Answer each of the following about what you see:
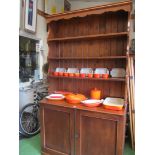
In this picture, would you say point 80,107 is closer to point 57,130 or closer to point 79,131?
point 79,131

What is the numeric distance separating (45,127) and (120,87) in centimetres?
126

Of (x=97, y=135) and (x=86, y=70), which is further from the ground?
(x=86, y=70)

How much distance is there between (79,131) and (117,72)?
3.25 feet

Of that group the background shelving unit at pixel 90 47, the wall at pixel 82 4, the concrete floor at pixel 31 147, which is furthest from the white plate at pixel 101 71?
the wall at pixel 82 4

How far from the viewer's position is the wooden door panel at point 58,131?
213cm

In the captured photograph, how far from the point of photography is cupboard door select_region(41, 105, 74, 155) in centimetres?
212

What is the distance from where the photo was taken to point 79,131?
81.0 inches

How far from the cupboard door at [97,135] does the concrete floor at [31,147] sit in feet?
2.36

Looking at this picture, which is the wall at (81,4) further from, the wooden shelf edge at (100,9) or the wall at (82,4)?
the wooden shelf edge at (100,9)

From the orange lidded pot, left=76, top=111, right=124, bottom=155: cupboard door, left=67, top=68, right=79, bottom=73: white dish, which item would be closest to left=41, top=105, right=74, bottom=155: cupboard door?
left=76, top=111, right=124, bottom=155: cupboard door

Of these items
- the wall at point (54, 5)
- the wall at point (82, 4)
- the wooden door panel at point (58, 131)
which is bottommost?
the wooden door panel at point (58, 131)

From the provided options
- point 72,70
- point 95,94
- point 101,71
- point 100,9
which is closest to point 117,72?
point 101,71
